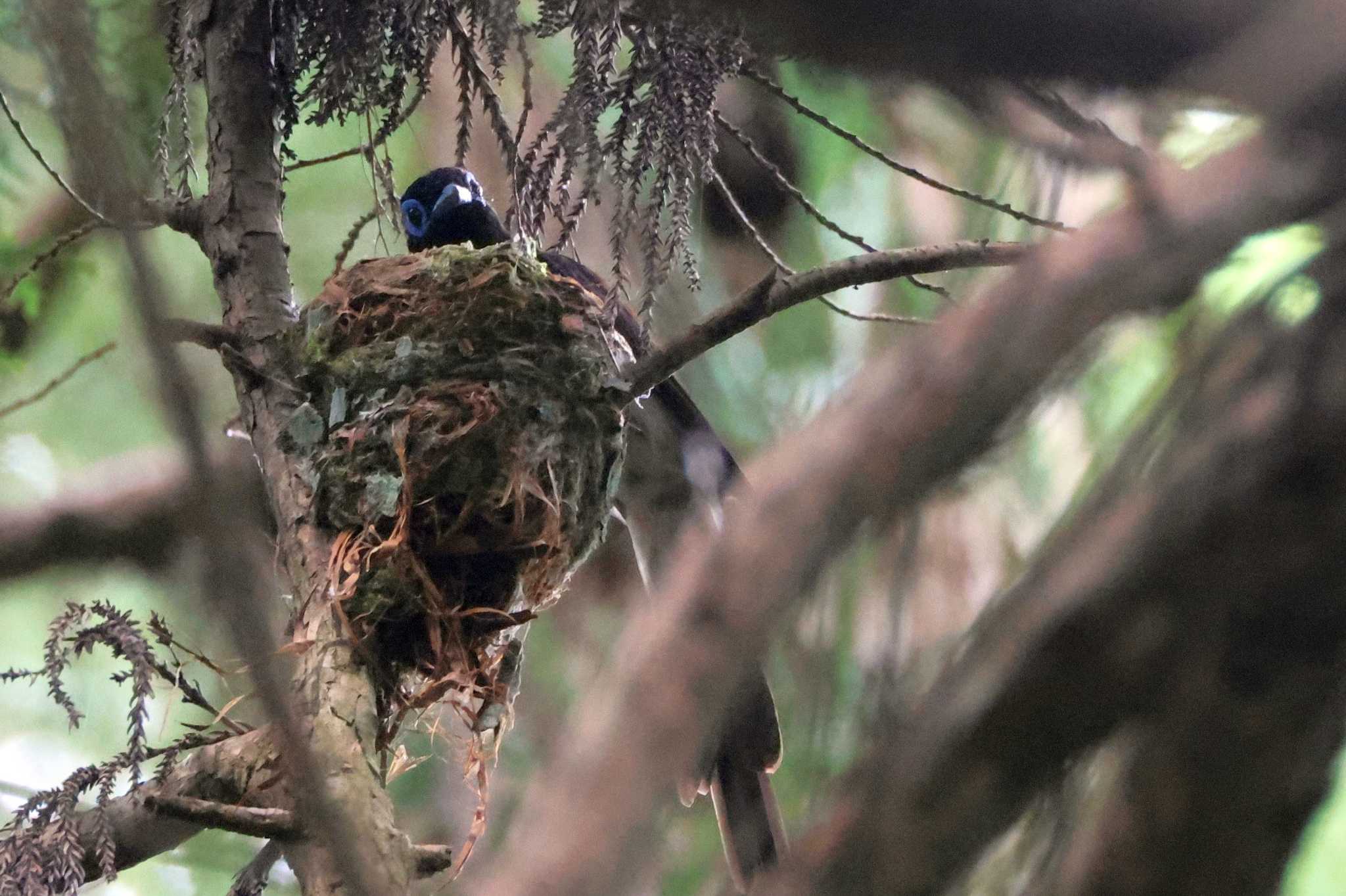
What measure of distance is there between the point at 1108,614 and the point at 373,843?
1.24m

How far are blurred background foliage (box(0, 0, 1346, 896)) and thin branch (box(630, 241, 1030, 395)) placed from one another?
0.39ft

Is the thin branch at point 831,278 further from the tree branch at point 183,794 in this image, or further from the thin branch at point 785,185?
the tree branch at point 183,794

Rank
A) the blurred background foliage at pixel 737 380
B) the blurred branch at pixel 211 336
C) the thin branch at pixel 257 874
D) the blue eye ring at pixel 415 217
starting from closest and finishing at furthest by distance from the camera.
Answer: the blurred background foliage at pixel 737 380 → the blurred branch at pixel 211 336 → the thin branch at pixel 257 874 → the blue eye ring at pixel 415 217

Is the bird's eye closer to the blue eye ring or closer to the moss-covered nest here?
the blue eye ring

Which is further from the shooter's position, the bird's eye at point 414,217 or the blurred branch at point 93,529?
the bird's eye at point 414,217

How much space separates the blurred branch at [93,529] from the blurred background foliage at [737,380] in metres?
0.10

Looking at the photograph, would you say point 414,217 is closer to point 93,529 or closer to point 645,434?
point 645,434

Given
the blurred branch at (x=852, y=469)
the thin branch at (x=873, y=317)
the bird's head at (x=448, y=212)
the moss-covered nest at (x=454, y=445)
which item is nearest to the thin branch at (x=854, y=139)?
the thin branch at (x=873, y=317)

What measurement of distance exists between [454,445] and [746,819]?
3.16 ft

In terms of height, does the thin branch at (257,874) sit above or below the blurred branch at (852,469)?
above

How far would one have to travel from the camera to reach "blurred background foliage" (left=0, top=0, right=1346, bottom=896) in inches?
31.3

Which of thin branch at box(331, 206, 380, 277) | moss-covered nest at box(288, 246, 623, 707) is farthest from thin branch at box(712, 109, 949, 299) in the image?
thin branch at box(331, 206, 380, 277)

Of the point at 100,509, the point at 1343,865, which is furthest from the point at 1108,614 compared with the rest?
the point at 100,509

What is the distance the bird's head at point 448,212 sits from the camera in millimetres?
3646
